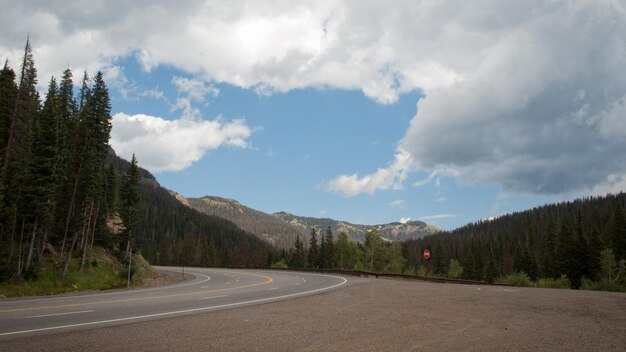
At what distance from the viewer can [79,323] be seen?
11.3 meters

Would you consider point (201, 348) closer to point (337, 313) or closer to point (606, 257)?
point (337, 313)

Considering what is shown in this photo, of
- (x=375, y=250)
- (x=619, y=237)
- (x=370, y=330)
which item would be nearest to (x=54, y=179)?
(x=370, y=330)

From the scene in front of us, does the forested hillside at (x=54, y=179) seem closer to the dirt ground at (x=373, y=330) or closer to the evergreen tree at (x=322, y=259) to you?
the dirt ground at (x=373, y=330)

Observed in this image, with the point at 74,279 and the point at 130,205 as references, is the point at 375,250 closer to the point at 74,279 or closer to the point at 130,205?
the point at 130,205

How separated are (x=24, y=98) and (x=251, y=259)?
10970 centimetres

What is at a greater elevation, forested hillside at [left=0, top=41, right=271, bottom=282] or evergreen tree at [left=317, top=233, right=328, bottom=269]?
forested hillside at [left=0, top=41, right=271, bottom=282]

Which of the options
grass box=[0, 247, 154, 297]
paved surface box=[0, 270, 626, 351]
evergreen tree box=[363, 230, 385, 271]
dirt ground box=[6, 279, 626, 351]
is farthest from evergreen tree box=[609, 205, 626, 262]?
grass box=[0, 247, 154, 297]

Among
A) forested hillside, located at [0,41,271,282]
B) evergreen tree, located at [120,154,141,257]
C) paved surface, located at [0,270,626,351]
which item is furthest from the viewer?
evergreen tree, located at [120,154,141,257]

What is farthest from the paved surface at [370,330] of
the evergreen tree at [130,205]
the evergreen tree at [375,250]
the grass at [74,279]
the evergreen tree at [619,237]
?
the evergreen tree at [375,250]

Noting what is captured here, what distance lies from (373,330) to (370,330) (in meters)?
0.07

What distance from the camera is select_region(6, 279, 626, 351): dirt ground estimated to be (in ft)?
27.8

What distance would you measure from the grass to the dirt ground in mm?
26106

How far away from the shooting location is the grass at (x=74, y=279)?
32281mm

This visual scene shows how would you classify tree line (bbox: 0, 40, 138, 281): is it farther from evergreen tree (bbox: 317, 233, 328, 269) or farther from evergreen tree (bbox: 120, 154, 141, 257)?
evergreen tree (bbox: 317, 233, 328, 269)
